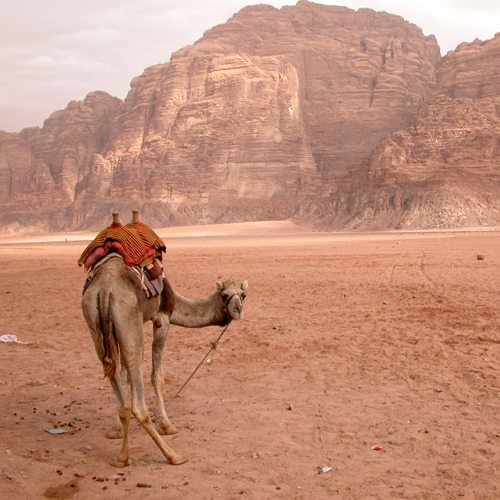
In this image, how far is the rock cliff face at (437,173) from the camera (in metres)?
72.6

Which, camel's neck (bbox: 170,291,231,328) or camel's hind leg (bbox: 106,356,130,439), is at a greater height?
camel's neck (bbox: 170,291,231,328)

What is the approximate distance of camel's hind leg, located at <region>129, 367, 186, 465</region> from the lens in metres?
5.04

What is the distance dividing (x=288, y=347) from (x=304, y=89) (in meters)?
127

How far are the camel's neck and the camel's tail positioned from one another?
3.55ft

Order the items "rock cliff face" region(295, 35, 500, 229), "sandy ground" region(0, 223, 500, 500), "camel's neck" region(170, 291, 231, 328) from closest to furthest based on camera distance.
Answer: "sandy ground" region(0, 223, 500, 500) → "camel's neck" region(170, 291, 231, 328) → "rock cliff face" region(295, 35, 500, 229)

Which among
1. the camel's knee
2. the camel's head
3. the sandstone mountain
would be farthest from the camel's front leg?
the sandstone mountain

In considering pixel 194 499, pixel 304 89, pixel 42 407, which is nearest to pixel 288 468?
pixel 194 499

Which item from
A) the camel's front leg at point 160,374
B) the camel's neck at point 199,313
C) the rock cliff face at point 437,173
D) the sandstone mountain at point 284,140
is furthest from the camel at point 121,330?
the sandstone mountain at point 284,140

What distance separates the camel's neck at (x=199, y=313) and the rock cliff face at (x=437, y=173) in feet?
220

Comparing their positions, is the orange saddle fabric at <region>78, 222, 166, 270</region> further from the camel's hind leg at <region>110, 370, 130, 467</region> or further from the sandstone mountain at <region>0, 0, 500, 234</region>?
the sandstone mountain at <region>0, 0, 500, 234</region>

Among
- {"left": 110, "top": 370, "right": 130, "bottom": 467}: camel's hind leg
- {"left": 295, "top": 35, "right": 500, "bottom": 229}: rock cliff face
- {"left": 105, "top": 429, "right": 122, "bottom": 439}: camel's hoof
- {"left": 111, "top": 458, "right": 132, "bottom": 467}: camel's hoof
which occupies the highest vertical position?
{"left": 295, "top": 35, "right": 500, "bottom": 229}: rock cliff face

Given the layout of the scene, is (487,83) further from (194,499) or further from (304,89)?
(194,499)

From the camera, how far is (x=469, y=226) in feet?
224

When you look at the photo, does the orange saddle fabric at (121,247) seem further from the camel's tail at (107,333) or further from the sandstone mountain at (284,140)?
the sandstone mountain at (284,140)
